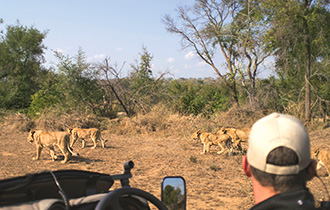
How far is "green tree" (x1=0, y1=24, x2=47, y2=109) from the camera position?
2297 cm

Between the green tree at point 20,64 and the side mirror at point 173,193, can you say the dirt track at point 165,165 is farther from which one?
the green tree at point 20,64

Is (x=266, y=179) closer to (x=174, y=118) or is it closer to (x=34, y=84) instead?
(x=174, y=118)

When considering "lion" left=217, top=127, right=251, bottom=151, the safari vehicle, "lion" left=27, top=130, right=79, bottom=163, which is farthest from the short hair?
"lion" left=217, top=127, right=251, bottom=151

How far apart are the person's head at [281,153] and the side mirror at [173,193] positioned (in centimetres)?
86

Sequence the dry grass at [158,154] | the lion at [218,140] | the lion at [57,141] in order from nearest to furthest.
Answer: the dry grass at [158,154], the lion at [57,141], the lion at [218,140]

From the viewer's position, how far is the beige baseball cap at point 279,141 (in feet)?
4.79

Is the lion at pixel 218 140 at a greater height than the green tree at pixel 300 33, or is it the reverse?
the green tree at pixel 300 33

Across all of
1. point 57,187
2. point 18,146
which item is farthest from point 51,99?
point 57,187

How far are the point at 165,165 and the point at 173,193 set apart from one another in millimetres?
6906

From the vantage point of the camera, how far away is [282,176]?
1.49 m

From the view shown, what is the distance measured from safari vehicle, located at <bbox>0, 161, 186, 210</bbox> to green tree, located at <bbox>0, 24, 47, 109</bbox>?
884 inches

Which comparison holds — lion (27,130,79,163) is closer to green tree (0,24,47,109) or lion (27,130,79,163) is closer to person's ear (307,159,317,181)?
person's ear (307,159,317,181)

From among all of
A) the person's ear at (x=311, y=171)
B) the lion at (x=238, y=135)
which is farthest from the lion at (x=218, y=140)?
the person's ear at (x=311, y=171)

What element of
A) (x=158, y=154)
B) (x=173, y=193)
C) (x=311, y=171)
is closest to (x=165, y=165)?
(x=158, y=154)
